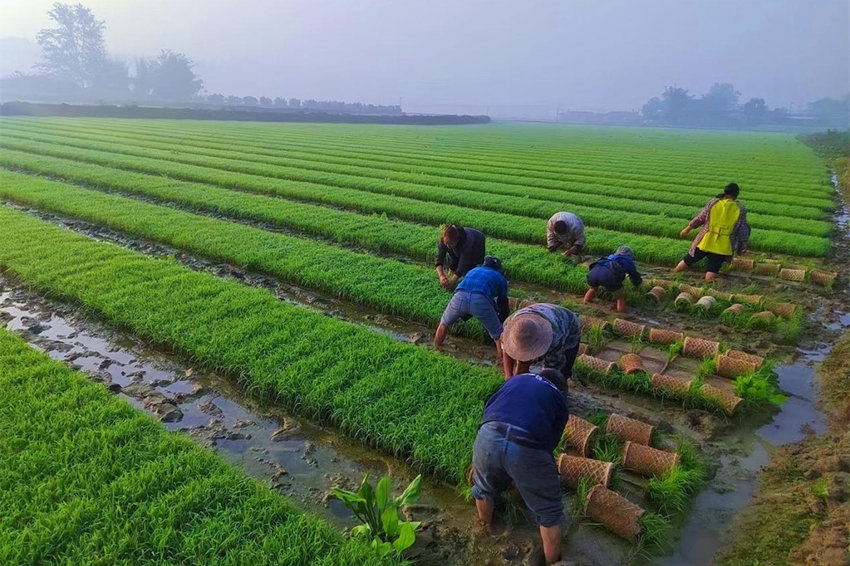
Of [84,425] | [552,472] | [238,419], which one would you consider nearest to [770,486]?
[552,472]

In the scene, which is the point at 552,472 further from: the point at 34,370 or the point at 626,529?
the point at 34,370

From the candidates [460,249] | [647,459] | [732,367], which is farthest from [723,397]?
[460,249]

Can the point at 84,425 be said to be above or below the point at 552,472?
below

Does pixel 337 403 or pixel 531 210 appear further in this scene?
pixel 531 210

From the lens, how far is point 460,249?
6973 millimetres

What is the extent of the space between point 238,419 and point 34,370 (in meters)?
2.07

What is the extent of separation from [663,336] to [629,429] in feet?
7.34

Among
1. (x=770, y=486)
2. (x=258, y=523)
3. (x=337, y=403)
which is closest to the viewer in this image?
(x=258, y=523)

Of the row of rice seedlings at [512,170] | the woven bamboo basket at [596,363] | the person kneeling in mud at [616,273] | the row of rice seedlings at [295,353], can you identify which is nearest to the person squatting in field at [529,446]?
the row of rice seedlings at [295,353]

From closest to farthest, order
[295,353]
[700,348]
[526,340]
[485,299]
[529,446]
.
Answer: [529,446], [526,340], [485,299], [295,353], [700,348]

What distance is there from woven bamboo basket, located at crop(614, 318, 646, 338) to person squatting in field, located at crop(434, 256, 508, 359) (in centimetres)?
182

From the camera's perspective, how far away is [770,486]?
4262mm

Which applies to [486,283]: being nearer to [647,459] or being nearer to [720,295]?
[647,459]

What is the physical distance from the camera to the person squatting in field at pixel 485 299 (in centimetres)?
539
